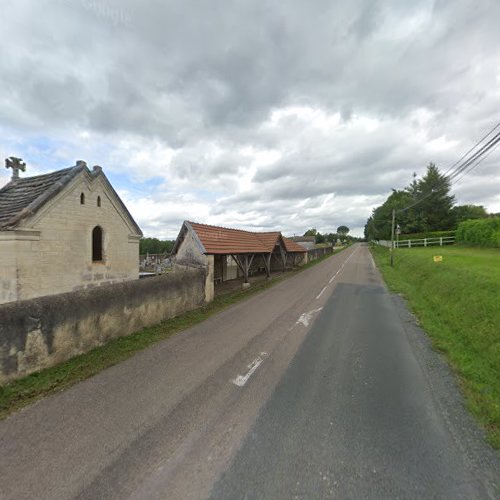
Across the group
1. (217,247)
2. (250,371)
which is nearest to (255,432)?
(250,371)

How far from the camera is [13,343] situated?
455cm

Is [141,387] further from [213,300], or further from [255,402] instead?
[213,300]

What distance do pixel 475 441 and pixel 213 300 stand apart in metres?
9.84

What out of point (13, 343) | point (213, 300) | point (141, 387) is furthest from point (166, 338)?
point (213, 300)

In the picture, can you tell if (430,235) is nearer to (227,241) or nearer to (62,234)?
(227,241)

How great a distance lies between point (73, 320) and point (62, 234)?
4096 millimetres

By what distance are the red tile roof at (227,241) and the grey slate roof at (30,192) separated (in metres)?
4.31

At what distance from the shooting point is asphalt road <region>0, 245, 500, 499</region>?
2.59m

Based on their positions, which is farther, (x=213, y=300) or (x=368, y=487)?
(x=213, y=300)

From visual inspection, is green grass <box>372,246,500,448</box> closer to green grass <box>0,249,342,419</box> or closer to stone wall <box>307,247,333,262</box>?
green grass <box>0,249,342,419</box>

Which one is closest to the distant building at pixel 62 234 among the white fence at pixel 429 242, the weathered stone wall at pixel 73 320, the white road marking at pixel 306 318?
the weathered stone wall at pixel 73 320

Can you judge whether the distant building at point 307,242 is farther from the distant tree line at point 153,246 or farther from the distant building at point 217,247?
the distant tree line at point 153,246

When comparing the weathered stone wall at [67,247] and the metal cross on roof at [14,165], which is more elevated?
the metal cross on roof at [14,165]

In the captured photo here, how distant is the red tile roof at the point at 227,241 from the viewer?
42.2 feet
